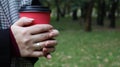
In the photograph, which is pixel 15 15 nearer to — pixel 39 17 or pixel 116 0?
pixel 39 17

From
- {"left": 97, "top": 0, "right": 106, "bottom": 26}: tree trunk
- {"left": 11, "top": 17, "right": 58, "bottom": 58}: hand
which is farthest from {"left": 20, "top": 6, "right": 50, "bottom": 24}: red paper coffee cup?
{"left": 97, "top": 0, "right": 106, "bottom": 26}: tree trunk

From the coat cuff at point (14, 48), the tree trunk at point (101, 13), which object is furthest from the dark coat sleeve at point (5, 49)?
the tree trunk at point (101, 13)

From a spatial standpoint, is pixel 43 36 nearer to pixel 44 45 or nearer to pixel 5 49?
pixel 44 45

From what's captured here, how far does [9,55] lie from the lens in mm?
1277

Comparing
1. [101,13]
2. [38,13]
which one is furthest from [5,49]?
[101,13]

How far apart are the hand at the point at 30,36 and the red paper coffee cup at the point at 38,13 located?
0.02 meters

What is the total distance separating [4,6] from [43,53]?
286mm

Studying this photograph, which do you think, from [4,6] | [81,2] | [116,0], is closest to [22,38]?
[4,6]

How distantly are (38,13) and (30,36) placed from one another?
0.09 m

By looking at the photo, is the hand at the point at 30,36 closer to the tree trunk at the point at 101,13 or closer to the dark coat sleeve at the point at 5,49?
the dark coat sleeve at the point at 5,49

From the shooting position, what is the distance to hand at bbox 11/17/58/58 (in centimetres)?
128

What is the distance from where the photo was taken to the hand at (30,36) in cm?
128

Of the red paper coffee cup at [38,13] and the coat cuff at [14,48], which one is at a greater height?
the red paper coffee cup at [38,13]

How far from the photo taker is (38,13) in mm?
1302
